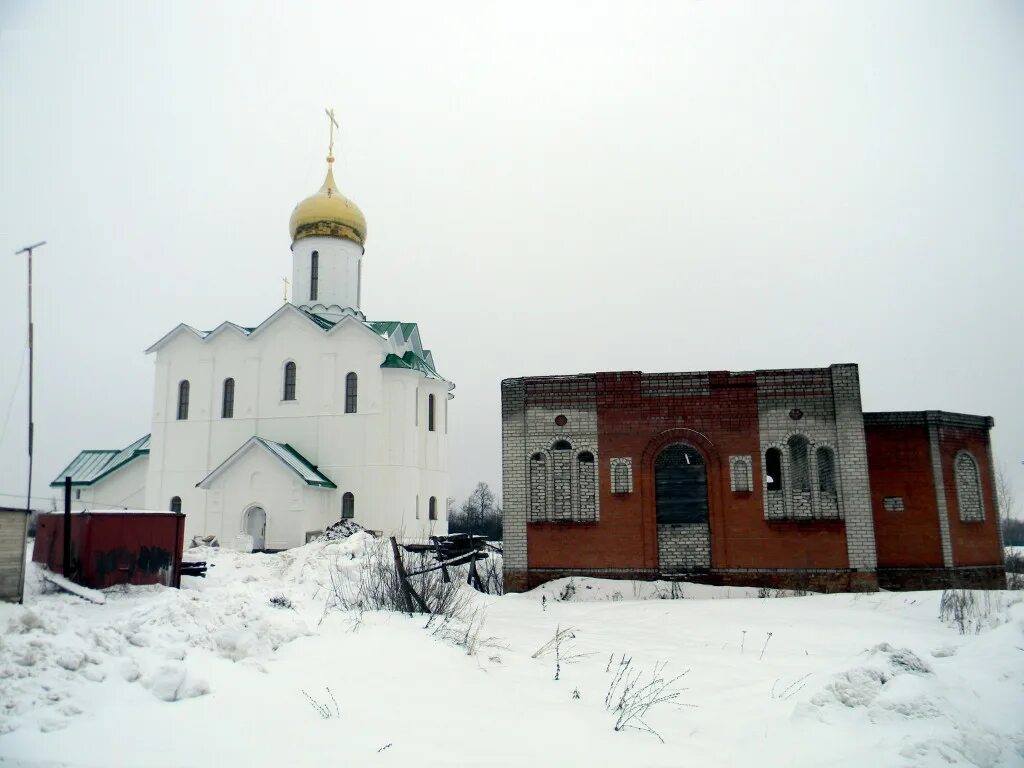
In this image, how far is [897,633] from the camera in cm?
1162

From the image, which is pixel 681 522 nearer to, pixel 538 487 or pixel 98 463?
pixel 538 487

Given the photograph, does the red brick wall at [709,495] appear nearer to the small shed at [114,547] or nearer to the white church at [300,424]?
the small shed at [114,547]

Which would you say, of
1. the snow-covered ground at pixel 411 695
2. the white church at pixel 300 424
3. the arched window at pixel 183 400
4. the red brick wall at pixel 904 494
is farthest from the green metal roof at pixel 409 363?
the snow-covered ground at pixel 411 695

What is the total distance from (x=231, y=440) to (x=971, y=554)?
23263 millimetres

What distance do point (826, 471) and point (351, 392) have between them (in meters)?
16.8

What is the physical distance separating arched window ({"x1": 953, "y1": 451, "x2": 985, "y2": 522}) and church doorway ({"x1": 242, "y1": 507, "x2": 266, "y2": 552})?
67.2 ft

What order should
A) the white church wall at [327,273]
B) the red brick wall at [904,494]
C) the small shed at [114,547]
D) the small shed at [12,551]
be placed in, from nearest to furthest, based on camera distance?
the small shed at [12,551]
the small shed at [114,547]
the red brick wall at [904,494]
the white church wall at [327,273]

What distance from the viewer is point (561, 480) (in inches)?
670

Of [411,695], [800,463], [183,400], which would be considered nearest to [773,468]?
[800,463]

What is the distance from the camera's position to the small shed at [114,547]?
8.27 m

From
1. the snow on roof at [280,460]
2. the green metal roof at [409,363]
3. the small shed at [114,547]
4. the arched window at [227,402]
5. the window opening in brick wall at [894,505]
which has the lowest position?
the small shed at [114,547]

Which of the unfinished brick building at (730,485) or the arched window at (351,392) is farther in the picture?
the arched window at (351,392)

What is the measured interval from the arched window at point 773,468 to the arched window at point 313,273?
1976 centimetres

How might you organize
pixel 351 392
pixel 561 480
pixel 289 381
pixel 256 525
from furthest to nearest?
Answer: pixel 289 381, pixel 351 392, pixel 256 525, pixel 561 480
